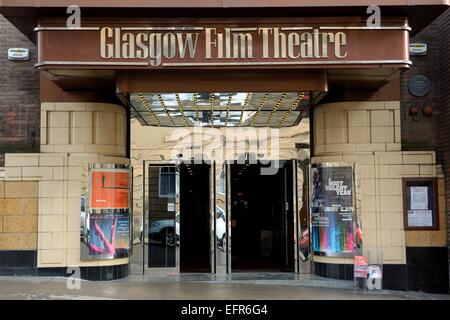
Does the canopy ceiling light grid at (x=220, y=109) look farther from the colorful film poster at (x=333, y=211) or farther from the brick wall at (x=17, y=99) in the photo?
the brick wall at (x=17, y=99)

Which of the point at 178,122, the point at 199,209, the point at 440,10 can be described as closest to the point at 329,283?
the point at 199,209

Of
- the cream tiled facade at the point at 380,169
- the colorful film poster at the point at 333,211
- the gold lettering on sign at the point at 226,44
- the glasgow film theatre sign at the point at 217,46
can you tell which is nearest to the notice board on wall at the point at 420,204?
the cream tiled facade at the point at 380,169

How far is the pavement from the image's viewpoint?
9.27 metres

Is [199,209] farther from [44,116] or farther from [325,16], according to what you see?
[325,16]

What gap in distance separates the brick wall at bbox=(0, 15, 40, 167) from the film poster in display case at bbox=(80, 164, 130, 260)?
1445 millimetres

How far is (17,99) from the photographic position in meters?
11.2

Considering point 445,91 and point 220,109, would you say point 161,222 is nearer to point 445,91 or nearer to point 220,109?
point 220,109

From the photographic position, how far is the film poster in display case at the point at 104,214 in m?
10.9

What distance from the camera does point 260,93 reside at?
31.7ft

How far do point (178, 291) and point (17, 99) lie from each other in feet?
16.8

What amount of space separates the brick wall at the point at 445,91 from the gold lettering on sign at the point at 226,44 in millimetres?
3203

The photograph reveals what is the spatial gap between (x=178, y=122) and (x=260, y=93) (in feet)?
10.0

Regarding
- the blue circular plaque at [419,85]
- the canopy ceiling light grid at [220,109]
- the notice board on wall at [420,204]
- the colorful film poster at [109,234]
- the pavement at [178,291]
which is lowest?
the pavement at [178,291]

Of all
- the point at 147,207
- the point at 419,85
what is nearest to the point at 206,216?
the point at 147,207
